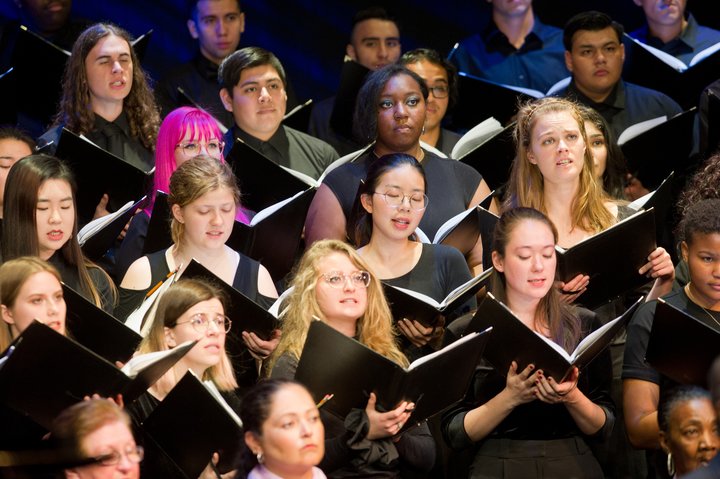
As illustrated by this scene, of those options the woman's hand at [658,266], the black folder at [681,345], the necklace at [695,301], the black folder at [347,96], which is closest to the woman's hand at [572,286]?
the woman's hand at [658,266]

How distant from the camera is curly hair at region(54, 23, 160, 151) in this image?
16.7 ft

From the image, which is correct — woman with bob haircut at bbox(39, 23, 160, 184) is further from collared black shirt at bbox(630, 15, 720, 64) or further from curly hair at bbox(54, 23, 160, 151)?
collared black shirt at bbox(630, 15, 720, 64)

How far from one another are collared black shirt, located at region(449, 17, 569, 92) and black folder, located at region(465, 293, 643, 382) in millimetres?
2865

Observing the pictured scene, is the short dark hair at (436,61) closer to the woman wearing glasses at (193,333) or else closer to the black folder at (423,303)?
the black folder at (423,303)

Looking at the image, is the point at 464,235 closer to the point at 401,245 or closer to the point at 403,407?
the point at 401,245

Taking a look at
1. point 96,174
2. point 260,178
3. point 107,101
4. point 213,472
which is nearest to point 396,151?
point 260,178

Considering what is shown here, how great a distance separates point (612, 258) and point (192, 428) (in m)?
1.45

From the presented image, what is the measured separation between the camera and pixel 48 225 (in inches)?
160

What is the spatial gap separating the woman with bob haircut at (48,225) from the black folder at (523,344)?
4.23 ft

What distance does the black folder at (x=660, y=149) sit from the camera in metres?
4.87

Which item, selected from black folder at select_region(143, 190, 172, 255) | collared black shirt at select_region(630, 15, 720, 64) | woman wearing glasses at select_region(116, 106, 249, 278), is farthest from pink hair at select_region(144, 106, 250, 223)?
collared black shirt at select_region(630, 15, 720, 64)

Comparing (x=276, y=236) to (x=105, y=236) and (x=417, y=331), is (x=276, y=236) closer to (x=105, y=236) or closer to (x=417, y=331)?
(x=105, y=236)

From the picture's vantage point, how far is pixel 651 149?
4969 millimetres

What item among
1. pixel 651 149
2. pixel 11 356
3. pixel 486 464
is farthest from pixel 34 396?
pixel 651 149
